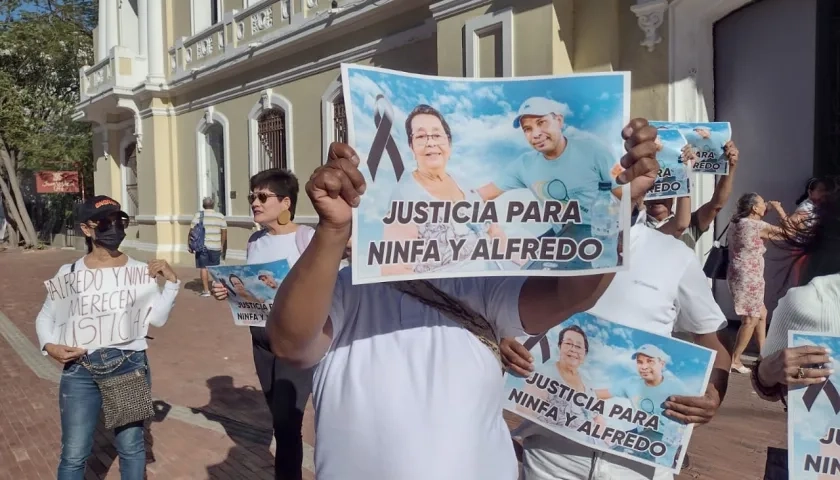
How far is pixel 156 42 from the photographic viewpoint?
1744cm

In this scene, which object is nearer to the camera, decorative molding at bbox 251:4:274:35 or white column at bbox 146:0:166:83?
decorative molding at bbox 251:4:274:35

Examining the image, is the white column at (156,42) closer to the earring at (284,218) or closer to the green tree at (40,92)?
the green tree at (40,92)

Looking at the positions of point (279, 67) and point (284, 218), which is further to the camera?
point (279, 67)

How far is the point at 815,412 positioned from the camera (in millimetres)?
1929

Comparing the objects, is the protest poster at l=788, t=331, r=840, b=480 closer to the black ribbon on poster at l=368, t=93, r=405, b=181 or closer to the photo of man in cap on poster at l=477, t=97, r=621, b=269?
the photo of man in cap on poster at l=477, t=97, r=621, b=269

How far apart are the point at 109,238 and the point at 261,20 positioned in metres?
11.0

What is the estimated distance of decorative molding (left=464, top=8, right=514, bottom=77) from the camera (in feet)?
25.8

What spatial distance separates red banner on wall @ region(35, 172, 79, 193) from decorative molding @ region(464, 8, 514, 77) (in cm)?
2349

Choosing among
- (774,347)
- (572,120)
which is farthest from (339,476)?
(774,347)

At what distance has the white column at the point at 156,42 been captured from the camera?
1720cm

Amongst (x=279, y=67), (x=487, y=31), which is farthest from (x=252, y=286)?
(x=279, y=67)

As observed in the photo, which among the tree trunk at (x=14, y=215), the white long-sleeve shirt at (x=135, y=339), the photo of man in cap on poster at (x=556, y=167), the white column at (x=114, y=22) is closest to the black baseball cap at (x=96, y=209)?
the white long-sleeve shirt at (x=135, y=339)

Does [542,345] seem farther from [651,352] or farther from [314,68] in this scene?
[314,68]

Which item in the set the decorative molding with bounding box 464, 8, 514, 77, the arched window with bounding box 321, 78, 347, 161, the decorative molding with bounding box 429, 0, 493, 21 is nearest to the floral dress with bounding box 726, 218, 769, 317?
the decorative molding with bounding box 464, 8, 514, 77
